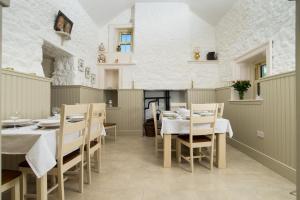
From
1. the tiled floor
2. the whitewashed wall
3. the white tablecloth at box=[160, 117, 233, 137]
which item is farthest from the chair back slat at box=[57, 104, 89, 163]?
the whitewashed wall

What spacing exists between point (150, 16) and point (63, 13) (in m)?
2.90

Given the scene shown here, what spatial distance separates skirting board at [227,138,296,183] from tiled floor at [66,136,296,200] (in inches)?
3.0

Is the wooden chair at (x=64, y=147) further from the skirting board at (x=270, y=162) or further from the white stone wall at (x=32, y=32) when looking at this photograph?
the skirting board at (x=270, y=162)

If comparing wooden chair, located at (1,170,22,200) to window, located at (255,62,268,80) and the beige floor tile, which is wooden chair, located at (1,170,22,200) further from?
window, located at (255,62,268,80)

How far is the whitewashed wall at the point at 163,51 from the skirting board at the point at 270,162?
9.01 feet

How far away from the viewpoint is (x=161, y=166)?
9.33ft

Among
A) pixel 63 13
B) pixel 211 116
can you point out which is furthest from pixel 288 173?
pixel 63 13

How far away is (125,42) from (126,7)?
1.09m

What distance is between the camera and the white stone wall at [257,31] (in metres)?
2.88

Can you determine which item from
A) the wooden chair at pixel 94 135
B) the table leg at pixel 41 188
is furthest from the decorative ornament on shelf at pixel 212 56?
the table leg at pixel 41 188

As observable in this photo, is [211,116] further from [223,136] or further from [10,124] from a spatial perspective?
[10,124]

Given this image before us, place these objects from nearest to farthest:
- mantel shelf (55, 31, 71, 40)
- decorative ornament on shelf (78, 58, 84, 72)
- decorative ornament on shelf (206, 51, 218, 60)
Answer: mantel shelf (55, 31, 71, 40)
decorative ornament on shelf (78, 58, 84, 72)
decorative ornament on shelf (206, 51, 218, 60)

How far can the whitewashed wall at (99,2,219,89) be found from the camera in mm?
5957

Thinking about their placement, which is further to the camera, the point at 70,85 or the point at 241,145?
the point at 70,85
